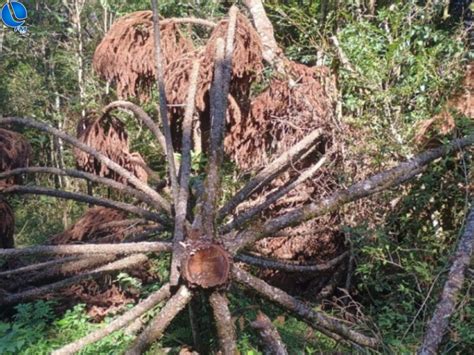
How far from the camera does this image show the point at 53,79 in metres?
12.8

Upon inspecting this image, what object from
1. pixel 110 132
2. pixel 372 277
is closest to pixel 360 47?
pixel 372 277

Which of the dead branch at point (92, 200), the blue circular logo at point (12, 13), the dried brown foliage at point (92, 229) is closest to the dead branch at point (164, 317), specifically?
the dead branch at point (92, 200)

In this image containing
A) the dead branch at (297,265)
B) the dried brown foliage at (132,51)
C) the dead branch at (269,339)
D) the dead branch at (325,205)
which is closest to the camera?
the dead branch at (269,339)

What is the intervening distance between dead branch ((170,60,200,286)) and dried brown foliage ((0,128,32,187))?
1.99 metres

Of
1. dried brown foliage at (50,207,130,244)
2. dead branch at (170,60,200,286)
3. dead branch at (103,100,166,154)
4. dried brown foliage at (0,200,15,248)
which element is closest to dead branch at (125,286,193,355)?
dead branch at (170,60,200,286)

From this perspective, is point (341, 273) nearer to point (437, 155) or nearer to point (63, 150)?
point (437, 155)

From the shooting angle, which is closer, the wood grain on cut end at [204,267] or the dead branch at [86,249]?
the wood grain on cut end at [204,267]

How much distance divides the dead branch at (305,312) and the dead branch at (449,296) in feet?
2.33

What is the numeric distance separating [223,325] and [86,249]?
40.9 inches

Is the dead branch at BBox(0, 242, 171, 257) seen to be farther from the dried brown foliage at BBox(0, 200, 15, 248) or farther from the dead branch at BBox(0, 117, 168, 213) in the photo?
the dried brown foliage at BBox(0, 200, 15, 248)

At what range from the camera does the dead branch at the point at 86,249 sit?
11.5 feet

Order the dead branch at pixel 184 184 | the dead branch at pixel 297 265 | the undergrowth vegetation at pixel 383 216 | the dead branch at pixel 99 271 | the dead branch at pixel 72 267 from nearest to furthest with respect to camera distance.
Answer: the dead branch at pixel 184 184, the undergrowth vegetation at pixel 383 216, the dead branch at pixel 99 271, the dead branch at pixel 297 265, the dead branch at pixel 72 267

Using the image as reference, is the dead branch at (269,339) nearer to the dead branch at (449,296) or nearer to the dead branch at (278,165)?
the dead branch at (449,296)

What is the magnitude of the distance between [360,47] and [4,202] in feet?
12.3
